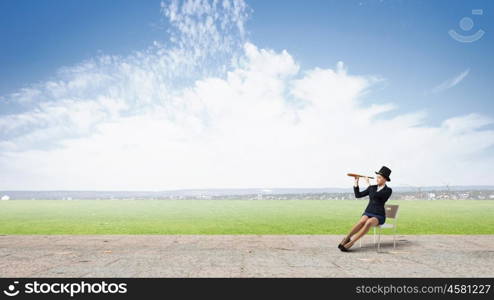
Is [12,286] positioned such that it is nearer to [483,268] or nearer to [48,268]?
[48,268]

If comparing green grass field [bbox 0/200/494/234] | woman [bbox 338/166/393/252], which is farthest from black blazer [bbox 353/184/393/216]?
green grass field [bbox 0/200/494/234]

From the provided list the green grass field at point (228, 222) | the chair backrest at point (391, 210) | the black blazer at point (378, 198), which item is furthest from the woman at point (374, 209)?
the green grass field at point (228, 222)

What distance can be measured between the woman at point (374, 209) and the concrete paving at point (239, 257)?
0.30m

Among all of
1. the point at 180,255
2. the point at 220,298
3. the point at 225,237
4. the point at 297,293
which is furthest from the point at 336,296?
the point at 225,237

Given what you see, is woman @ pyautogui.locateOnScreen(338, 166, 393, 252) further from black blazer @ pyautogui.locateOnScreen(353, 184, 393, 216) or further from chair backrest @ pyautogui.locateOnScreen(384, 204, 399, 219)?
chair backrest @ pyautogui.locateOnScreen(384, 204, 399, 219)

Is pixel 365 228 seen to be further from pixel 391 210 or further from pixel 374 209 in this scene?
pixel 391 210

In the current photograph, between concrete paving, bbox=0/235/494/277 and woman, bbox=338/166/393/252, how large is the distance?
0.30 m

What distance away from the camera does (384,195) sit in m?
8.12

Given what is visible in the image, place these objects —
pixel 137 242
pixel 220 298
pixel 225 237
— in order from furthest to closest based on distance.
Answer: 1. pixel 225 237
2. pixel 137 242
3. pixel 220 298

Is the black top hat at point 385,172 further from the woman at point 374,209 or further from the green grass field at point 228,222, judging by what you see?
the green grass field at point 228,222

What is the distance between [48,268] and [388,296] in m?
5.14

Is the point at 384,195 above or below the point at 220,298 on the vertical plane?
above

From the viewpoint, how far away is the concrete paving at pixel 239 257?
597 centimetres

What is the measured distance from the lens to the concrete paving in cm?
597
